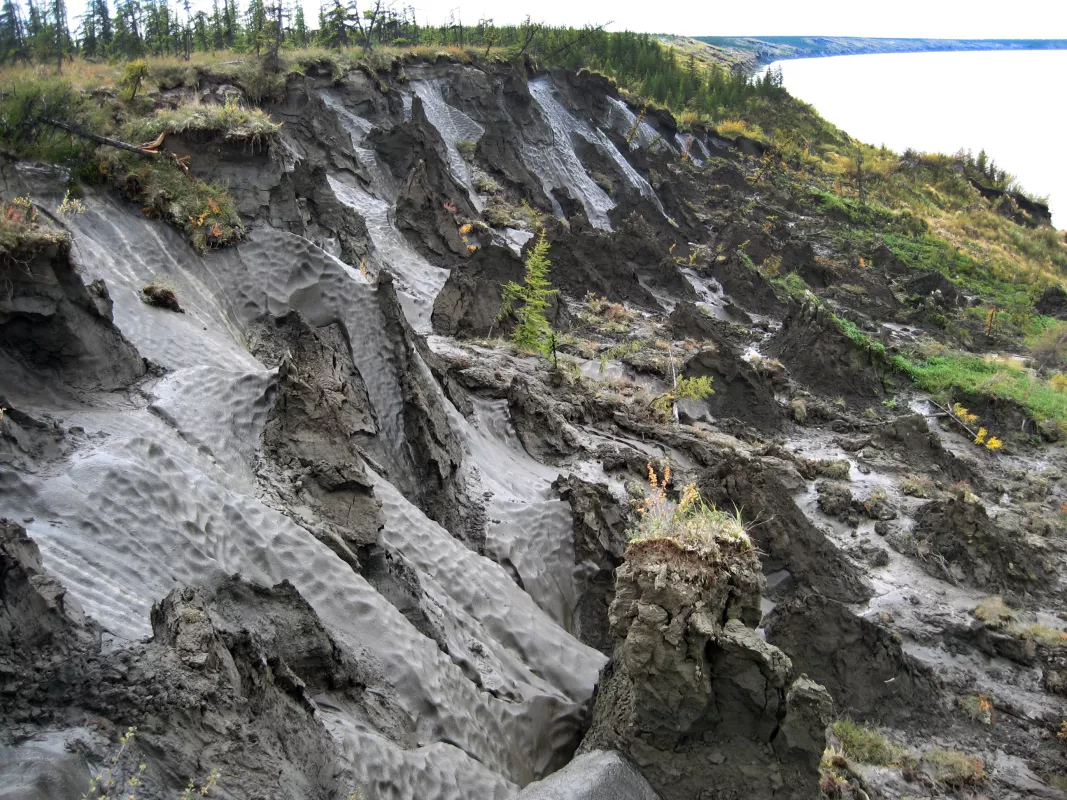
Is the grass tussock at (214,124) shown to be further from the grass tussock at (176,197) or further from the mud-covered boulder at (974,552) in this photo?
the mud-covered boulder at (974,552)

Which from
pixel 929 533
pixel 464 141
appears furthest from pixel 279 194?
pixel 464 141

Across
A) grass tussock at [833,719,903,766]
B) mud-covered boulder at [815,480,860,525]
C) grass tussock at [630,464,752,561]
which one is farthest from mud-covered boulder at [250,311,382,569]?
mud-covered boulder at [815,480,860,525]

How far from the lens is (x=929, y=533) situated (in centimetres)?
1383

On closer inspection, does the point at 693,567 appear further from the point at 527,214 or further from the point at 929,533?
the point at 527,214

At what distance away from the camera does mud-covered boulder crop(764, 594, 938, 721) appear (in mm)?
9562

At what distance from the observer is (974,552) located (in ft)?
43.7

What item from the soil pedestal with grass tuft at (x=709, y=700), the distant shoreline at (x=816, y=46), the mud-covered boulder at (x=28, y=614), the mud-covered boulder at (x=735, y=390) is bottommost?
the mud-covered boulder at (x=735, y=390)

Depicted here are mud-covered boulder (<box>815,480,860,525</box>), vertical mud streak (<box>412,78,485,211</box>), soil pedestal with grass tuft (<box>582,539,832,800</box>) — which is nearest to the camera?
soil pedestal with grass tuft (<box>582,539,832,800</box>)

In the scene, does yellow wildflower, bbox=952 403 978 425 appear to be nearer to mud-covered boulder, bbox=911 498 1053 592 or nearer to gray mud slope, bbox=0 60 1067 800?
gray mud slope, bbox=0 60 1067 800

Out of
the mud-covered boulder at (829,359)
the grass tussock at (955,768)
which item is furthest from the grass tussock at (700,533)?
the mud-covered boulder at (829,359)

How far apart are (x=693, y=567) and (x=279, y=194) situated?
9693 mm

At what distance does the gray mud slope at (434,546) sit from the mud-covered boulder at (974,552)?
0.08 meters

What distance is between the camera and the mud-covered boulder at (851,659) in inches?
376

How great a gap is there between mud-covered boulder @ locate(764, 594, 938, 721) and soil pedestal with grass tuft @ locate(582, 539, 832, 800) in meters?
4.72
